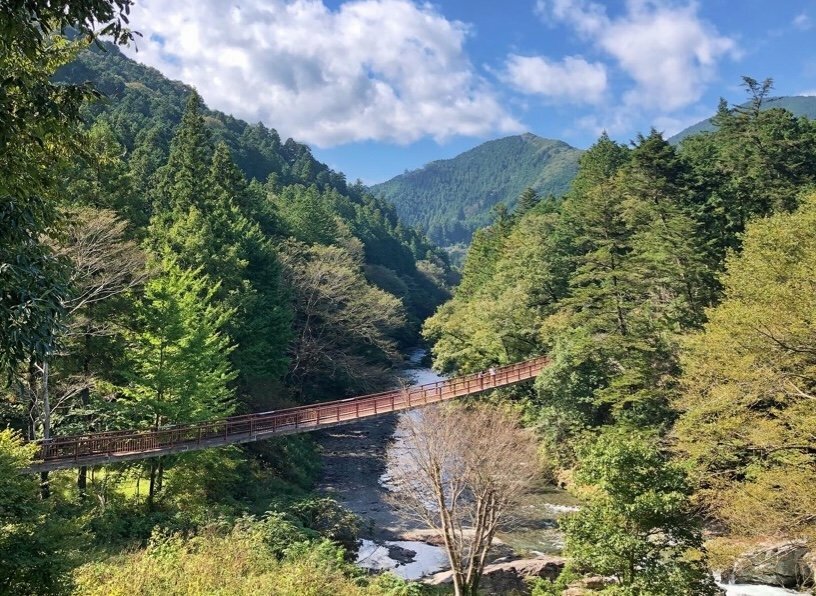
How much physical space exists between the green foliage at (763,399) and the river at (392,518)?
4.06 meters

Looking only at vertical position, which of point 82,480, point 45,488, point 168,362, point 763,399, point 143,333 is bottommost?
point 82,480

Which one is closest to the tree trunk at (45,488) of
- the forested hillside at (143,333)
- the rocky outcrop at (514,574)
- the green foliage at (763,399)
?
the forested hillside at (143,333)

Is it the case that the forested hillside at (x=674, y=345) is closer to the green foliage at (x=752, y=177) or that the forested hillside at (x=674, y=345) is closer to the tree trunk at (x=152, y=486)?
the green foliage at (x=752, y=177)

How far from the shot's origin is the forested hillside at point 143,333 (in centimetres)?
548

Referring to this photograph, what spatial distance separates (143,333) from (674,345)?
1902cm

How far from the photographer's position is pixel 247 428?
20656 millimetres

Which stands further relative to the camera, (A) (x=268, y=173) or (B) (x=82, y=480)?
(A) (x=268, y=173)

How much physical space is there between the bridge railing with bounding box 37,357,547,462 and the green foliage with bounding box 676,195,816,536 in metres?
11.3

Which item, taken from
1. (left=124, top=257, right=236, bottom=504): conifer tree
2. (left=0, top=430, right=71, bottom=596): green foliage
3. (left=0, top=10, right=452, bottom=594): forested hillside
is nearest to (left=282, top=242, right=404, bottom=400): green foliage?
(left=0, top=10, right=452, bottom=594): forested hillside

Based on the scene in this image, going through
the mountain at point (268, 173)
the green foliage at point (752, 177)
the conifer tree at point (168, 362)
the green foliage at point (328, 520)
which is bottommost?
the green foliage at point (328, 520)

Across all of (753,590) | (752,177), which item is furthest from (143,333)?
(752,177)

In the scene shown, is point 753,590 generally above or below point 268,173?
below

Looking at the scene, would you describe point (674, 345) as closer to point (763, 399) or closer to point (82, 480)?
point (763, 399)

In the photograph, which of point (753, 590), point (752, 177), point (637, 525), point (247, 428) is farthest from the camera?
point (752, 177)
